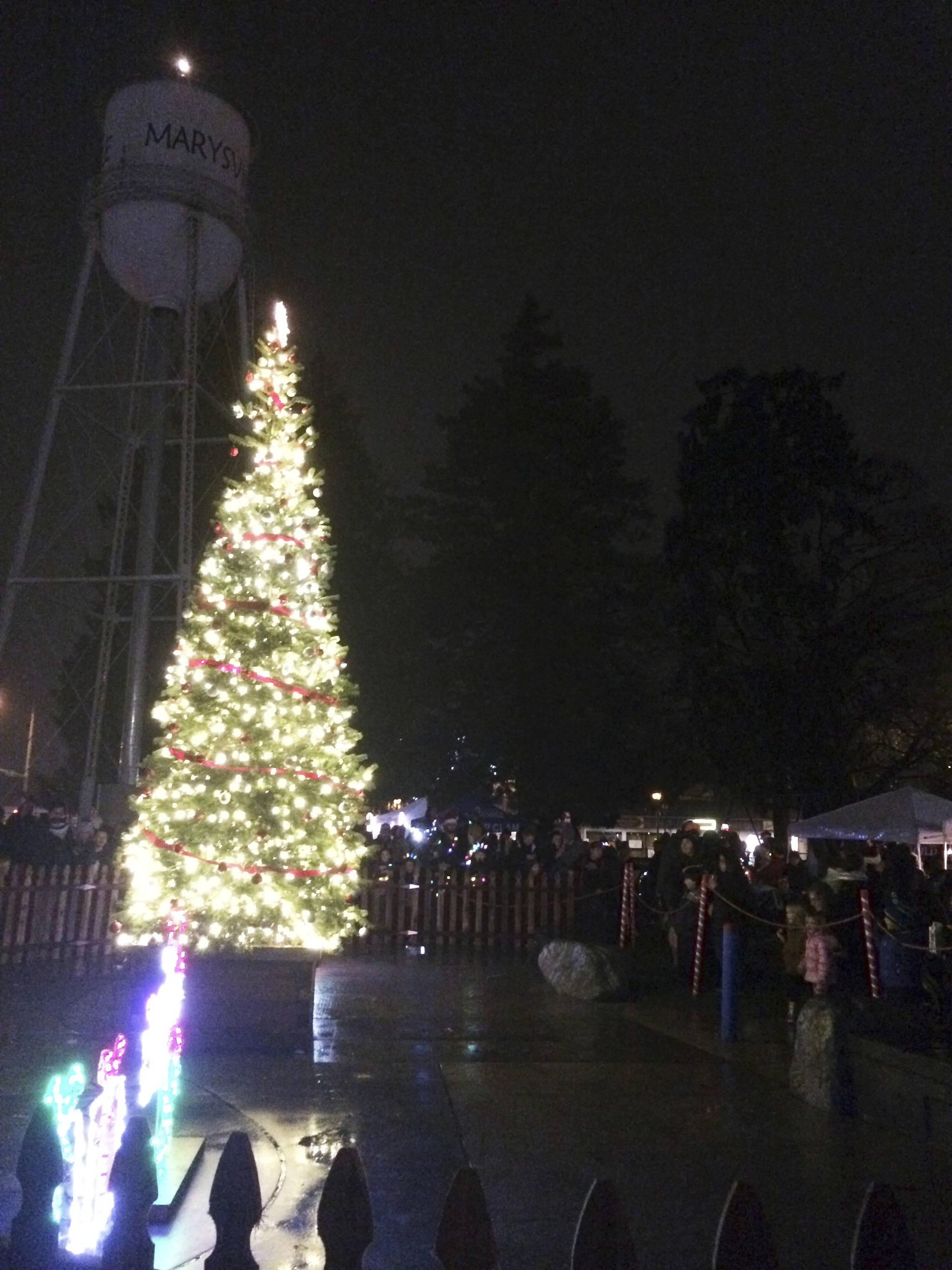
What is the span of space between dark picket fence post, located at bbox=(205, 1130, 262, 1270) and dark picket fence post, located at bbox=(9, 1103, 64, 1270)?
477 millimetres

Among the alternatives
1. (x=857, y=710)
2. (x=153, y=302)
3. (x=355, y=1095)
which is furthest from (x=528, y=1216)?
(x=857, y=710)

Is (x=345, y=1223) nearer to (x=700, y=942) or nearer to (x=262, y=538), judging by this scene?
(x=262, y=538)

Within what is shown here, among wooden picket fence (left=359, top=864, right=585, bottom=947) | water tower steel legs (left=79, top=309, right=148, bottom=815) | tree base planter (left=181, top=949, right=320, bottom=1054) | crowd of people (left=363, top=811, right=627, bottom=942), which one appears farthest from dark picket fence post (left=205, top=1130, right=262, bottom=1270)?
water tower steel legs (left=79, top=309, right=148, bottom=815)

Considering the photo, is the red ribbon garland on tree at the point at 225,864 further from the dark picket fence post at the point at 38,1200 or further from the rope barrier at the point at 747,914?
the dark picket fence post at the point at 38,1200

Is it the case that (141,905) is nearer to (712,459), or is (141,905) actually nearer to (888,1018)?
(888,1018)

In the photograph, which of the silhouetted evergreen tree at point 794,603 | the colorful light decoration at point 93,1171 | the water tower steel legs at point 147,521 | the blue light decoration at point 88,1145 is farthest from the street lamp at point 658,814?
the colorful light decoration at point 93,1171

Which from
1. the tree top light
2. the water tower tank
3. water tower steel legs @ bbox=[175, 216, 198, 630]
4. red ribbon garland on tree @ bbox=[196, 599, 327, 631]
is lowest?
red ribbon garland on tree @ bbox=[196, 599, 327, 631]

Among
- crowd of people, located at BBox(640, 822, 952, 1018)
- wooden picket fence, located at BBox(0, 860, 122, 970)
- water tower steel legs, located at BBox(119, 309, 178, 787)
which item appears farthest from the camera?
water tower steel legs, located at BBox(119, 309, 178, 787)

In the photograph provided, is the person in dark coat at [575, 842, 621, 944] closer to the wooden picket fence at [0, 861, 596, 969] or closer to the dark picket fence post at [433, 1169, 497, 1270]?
the wooden picket fence at [0, 861, 596, 969]

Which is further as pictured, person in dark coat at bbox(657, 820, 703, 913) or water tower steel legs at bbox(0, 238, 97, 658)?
water tower steel legs at bbox(0, 238, 97, 658)

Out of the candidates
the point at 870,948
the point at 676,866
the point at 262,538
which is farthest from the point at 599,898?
the point at 262,538

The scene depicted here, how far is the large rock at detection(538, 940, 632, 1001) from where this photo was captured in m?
12.7

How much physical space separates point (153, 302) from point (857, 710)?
1895 centimetres

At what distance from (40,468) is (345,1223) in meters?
21.9
